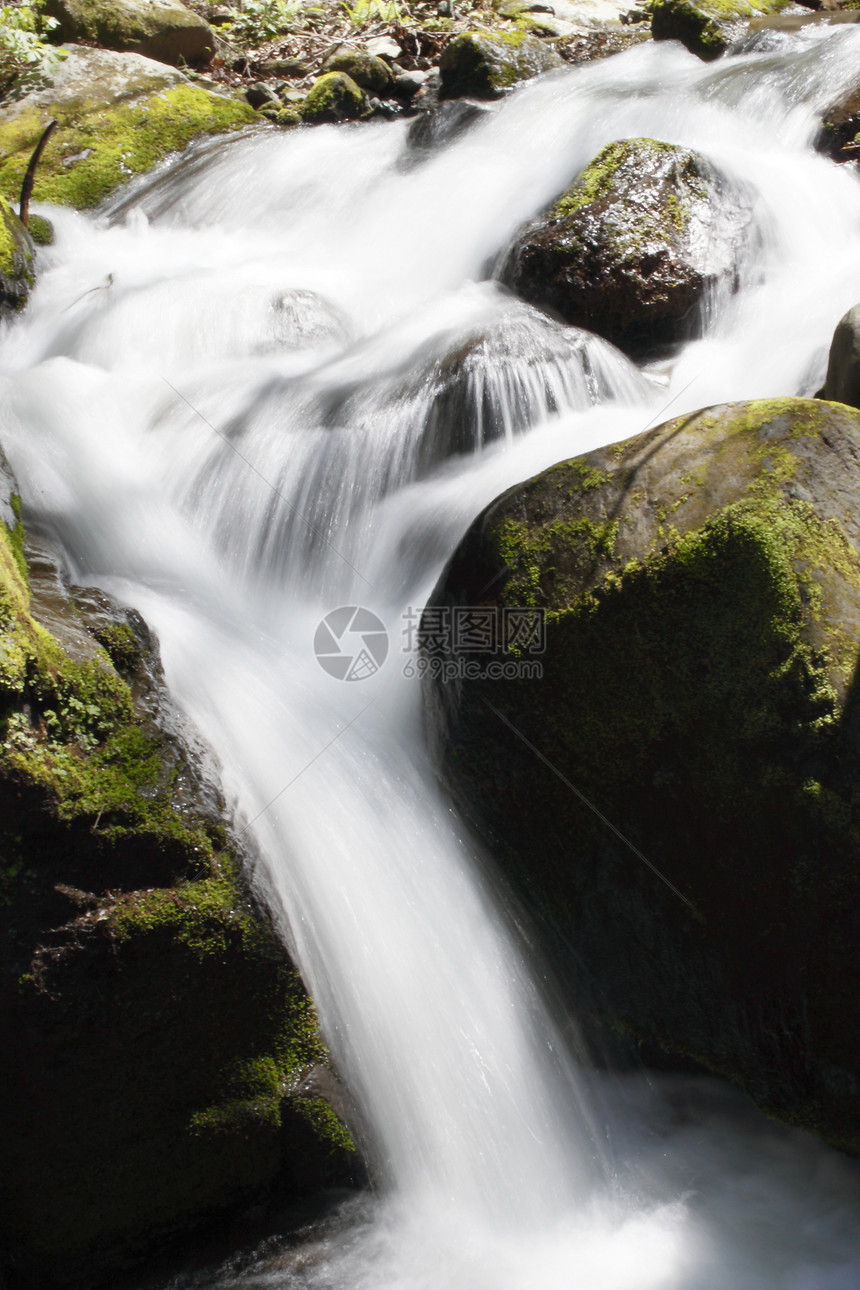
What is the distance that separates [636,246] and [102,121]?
20.1 feet

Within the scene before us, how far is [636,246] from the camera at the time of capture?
5859 mm

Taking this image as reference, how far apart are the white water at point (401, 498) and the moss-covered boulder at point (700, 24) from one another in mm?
389

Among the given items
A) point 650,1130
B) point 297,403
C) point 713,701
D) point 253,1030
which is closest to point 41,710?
point 253,1030

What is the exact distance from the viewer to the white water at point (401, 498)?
2820 millimetres

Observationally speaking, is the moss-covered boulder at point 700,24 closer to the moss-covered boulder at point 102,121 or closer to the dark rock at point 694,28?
the dark rock at point 694,28

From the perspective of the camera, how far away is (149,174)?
8.87 m

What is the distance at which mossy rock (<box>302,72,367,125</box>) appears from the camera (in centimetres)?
948

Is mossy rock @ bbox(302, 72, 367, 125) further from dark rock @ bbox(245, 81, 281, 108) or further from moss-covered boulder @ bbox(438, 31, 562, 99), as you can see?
moss-covered boulder @ bbox(438, 31, 562, 99)

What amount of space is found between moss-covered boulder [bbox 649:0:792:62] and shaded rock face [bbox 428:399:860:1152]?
8497 millimetres

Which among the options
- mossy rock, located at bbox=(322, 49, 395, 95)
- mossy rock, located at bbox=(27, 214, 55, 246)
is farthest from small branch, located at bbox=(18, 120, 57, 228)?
mossy rock, located at bbox=(322, 49, 395, 95)

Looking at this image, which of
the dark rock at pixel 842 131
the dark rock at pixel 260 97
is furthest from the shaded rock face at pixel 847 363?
the dark rock at pixel 260 97

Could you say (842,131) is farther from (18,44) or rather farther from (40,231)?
(18,44)

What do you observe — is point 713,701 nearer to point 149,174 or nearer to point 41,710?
point 41,710

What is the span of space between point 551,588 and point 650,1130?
1.84m
